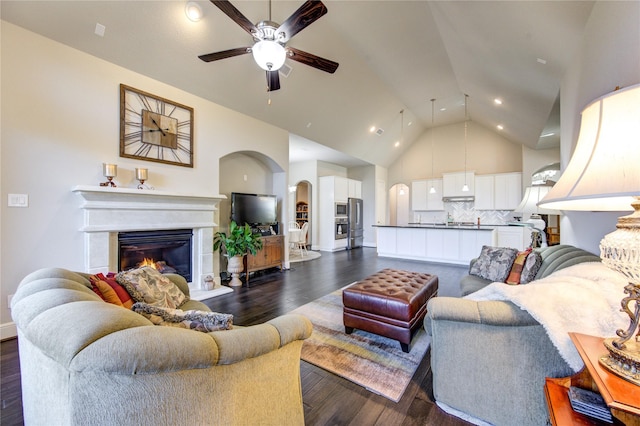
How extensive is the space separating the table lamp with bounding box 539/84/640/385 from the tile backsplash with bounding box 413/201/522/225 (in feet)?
27.6

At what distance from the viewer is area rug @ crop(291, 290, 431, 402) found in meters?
1.89

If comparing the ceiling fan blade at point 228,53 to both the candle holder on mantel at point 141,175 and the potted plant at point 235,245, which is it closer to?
the candle holder on mantel at point 141,175

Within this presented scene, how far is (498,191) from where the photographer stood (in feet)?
25.5

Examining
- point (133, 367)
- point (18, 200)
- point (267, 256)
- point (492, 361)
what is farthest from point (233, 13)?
point (267, 256)

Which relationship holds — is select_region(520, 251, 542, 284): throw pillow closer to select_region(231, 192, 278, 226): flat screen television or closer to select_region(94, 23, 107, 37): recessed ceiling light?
select_region(231, 192, 278, 226): flat screen television

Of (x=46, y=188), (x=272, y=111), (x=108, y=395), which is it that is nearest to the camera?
(x=108, y=395)

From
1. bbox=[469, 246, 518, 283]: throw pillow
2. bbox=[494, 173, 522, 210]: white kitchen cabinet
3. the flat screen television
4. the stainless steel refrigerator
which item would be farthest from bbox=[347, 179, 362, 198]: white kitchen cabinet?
bbox=[469, 246, 518, 283]: throw pillow

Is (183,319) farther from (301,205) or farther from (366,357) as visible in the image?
(301,205)

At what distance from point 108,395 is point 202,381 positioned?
10.2 inches

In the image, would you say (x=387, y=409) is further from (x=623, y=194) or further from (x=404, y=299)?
(x=623, y=194)

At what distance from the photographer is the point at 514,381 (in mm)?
1364

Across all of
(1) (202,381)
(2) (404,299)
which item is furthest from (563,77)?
(1) (202,381)

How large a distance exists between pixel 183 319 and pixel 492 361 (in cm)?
168

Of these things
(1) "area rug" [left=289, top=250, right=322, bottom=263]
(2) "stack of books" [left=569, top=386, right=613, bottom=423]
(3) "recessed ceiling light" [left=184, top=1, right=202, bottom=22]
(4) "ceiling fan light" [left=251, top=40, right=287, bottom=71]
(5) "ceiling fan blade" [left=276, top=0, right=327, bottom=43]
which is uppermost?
(3) "recessed ceiling light" [left=184, top=1, right=202, bottom=22]
